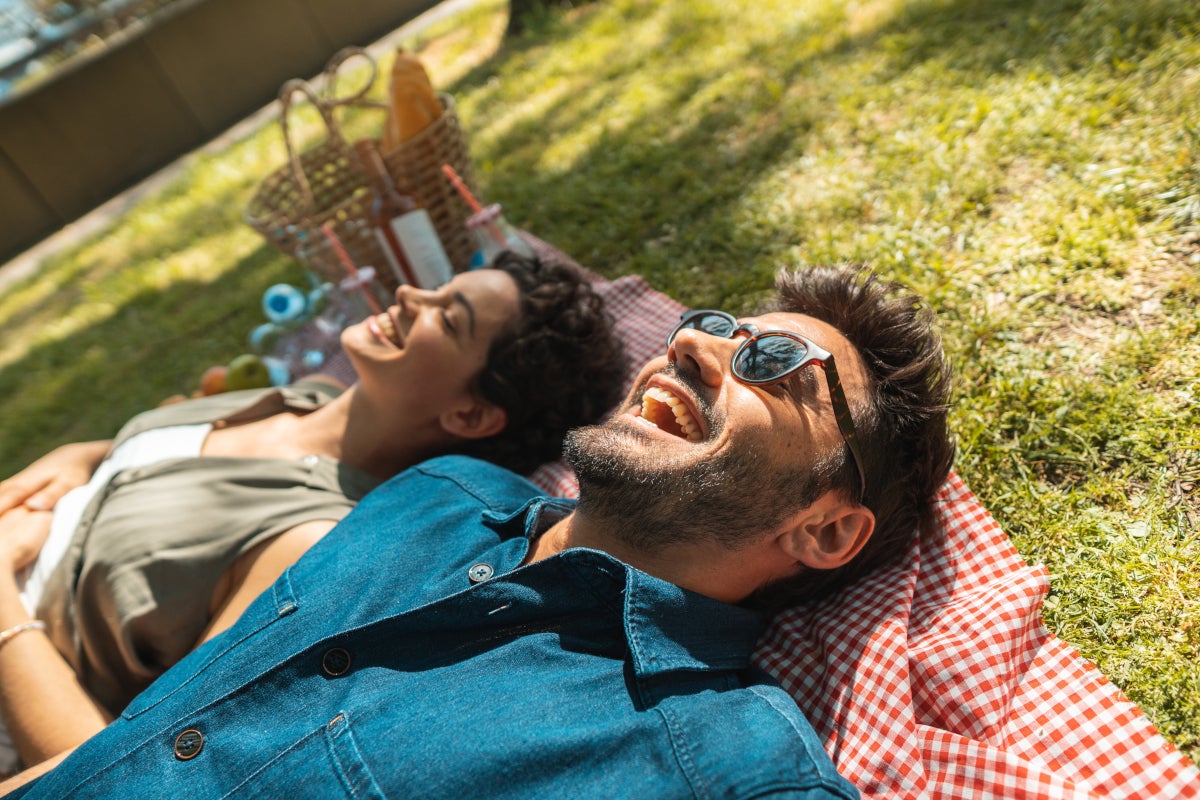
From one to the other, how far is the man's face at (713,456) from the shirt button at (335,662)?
2.80 feet

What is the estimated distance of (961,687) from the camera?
2199mm

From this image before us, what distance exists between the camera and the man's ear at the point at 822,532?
2281 millimetres

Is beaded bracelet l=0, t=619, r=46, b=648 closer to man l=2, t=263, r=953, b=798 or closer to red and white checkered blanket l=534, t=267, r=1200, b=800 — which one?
man l=2, t=263, r=953, b=798

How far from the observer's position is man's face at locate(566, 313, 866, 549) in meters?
2.19

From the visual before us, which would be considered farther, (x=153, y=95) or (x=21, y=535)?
(x=153, y=95)

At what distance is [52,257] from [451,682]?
35.2ft

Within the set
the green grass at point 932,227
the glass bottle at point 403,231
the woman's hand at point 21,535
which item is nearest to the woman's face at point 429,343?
the glass bottle at point 403,231

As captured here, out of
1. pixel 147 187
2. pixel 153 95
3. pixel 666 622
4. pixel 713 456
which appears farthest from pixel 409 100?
pixel 153 95

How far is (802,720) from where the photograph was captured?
6.62 feet

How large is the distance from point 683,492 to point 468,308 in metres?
1.68

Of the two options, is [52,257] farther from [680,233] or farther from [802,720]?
[802,720]

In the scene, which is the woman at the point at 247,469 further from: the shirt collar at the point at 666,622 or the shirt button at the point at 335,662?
A: the shirt collar at the point at 666,622

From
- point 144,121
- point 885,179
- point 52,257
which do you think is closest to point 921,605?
point 885,179

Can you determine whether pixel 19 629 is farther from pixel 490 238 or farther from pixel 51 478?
pixel 490 238
